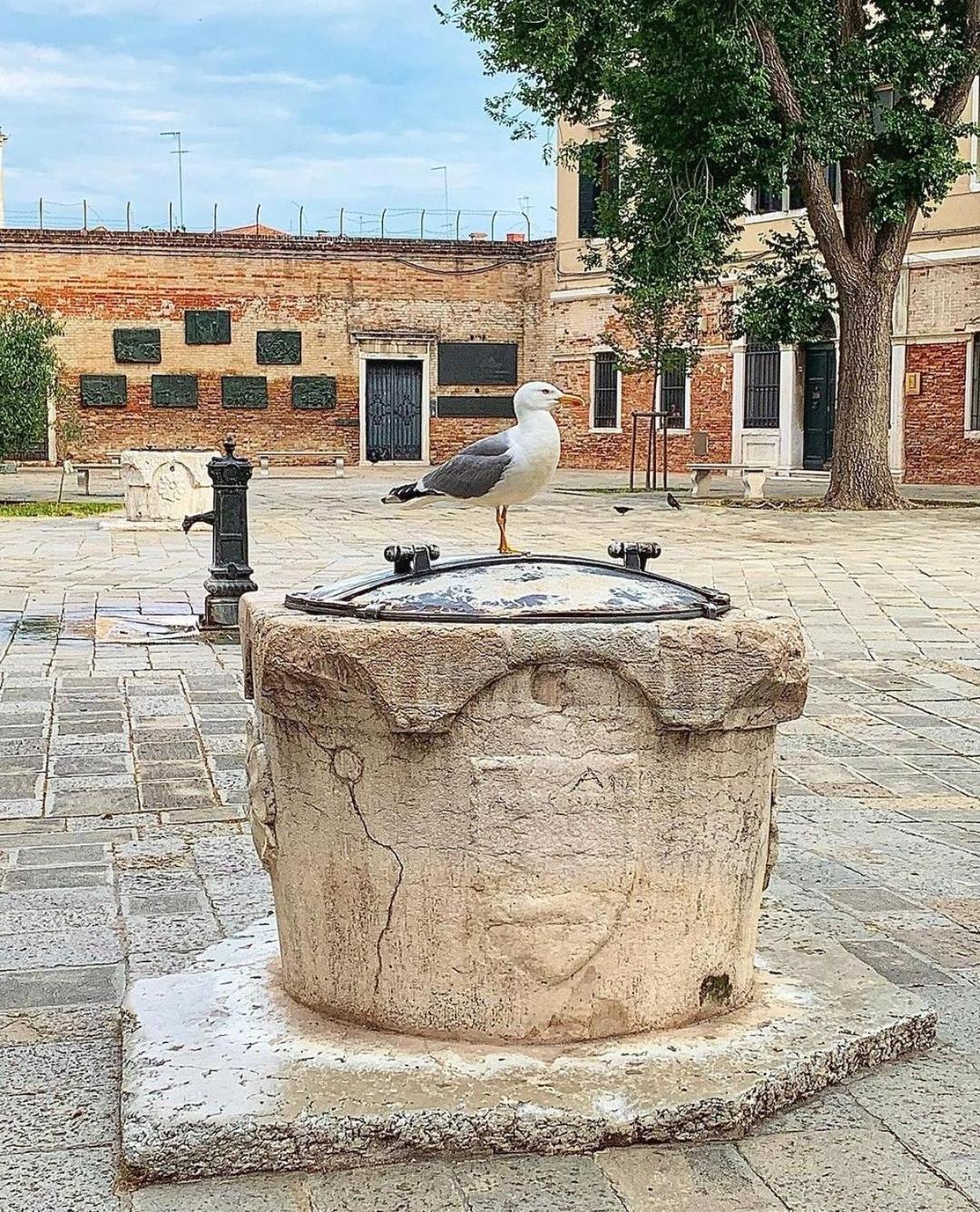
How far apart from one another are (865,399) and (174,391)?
1779 cm

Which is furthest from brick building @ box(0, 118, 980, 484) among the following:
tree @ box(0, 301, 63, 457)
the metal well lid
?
the metal well lid

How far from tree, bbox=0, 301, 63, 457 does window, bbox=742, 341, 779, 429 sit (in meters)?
12.3

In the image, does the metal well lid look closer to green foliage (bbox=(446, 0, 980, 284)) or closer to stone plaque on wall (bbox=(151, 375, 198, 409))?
green foliage (bbox=(446, 0, 980, 284))

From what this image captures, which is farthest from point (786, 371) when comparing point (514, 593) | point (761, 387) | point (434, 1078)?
point (434, 1078)

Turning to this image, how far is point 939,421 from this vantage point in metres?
25.3

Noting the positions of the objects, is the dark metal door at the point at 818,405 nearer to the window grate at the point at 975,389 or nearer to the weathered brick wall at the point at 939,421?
the weathered brick wall at the point at 939,421

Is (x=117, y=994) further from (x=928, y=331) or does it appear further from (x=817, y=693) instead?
(x=928, y=331)

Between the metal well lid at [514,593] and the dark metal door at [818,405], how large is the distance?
24619mm

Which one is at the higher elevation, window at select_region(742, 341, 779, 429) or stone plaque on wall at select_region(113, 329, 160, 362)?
stone plaque on wall at select_region(113, 329, 160, 362)

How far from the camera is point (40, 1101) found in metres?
2.90

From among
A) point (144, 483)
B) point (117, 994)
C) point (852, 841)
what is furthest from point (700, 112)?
point (117, 994)

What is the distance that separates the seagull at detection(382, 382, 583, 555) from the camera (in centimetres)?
641

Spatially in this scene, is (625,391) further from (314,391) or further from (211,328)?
(211,328)

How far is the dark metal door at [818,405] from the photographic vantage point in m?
27.2
